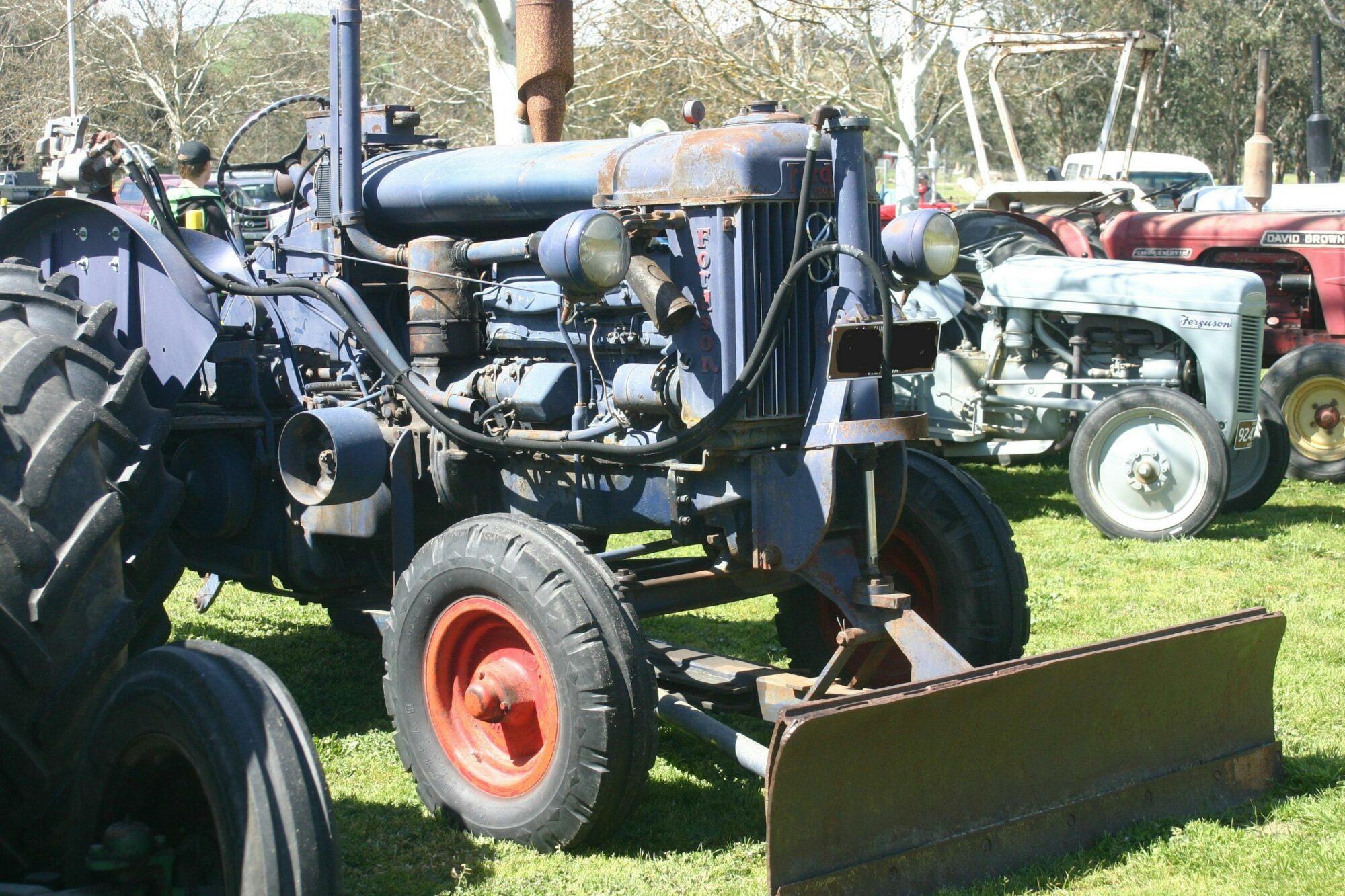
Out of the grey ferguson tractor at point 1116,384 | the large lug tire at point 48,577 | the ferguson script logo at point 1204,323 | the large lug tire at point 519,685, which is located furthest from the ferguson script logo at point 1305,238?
→ the large lug tire at point 48,577

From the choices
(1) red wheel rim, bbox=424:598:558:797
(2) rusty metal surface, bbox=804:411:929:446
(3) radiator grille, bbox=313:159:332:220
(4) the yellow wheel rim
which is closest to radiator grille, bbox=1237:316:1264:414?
(4) the yellow wheel rim

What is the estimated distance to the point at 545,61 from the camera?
17.0 ft

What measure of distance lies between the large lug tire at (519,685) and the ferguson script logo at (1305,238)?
331 inches

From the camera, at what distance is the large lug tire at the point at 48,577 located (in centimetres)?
293

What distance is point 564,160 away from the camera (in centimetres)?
443

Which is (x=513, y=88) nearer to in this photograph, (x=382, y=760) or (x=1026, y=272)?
(x=1026, y=272)

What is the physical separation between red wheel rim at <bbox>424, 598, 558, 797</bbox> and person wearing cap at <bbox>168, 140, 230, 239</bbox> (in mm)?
2405

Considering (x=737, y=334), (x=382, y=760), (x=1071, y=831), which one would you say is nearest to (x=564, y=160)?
(x=737, y=334)

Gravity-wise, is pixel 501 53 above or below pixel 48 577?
above

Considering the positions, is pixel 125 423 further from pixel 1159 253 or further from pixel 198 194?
pixel 1159 253

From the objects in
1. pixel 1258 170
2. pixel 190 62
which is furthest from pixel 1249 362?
pixel 190 62

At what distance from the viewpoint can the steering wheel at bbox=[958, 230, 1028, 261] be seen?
9523mm

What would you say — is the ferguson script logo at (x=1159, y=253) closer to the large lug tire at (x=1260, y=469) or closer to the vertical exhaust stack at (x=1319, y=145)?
the large lug tire at (x=1260, y=469)

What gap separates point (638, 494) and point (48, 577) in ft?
5.72
